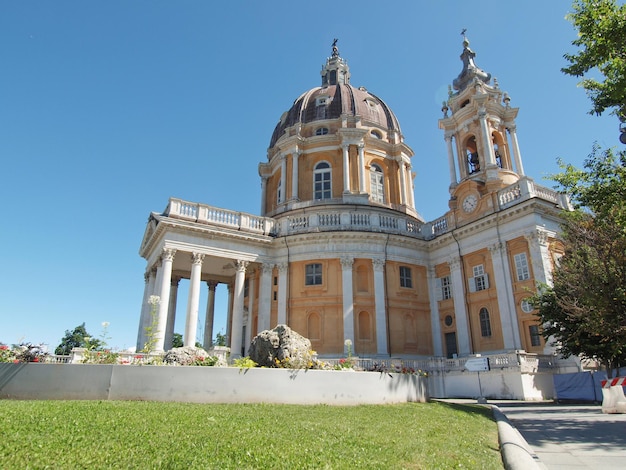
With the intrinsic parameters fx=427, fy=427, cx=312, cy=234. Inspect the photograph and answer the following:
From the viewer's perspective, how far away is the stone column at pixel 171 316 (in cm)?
2925

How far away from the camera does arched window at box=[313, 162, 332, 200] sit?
117 ft

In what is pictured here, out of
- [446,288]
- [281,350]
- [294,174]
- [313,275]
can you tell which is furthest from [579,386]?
[294,174]

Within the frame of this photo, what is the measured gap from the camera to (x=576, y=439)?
27.8 ft

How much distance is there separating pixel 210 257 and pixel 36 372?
59.5 feet

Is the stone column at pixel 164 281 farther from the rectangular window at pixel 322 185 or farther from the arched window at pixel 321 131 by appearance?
the arched window at pixel 321 131

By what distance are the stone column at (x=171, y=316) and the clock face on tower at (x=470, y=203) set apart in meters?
21.3

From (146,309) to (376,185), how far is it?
20.6 meters

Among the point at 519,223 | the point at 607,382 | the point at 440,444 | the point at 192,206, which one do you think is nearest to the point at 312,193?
the point at 192,206

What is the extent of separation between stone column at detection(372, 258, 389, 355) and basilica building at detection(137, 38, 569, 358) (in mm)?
68

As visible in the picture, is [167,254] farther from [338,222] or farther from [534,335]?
[534,335]

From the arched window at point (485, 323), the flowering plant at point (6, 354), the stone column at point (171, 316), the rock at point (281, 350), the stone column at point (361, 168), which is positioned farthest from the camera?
the stone column at point (361, 168)

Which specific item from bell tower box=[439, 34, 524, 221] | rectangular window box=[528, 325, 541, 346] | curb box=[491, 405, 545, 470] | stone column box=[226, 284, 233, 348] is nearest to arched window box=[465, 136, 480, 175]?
bell tower box=[439, 34, 524, 221]

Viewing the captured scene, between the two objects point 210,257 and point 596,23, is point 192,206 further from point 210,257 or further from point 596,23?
point 596,23

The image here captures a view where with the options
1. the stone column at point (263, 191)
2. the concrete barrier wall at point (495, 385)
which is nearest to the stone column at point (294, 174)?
the stone column at point (263, 191)
